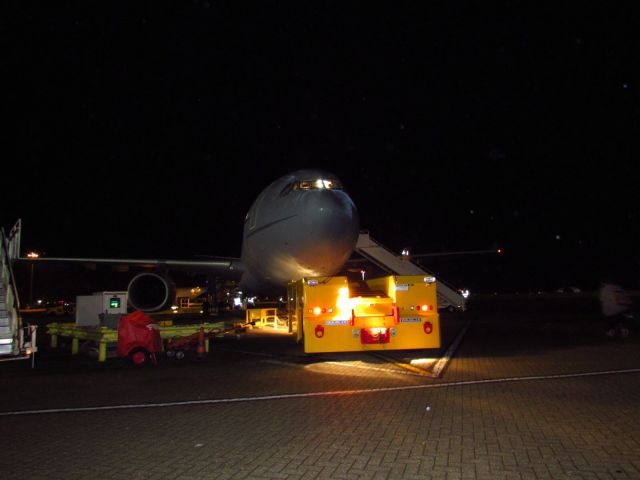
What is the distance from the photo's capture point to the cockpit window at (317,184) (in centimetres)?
1342

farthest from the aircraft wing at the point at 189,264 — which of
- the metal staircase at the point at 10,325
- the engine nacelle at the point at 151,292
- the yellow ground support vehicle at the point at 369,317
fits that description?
the yellow ground support vehicle at the point at 369,317

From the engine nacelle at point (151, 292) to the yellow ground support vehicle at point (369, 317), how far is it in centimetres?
895

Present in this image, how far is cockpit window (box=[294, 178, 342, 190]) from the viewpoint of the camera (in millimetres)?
13416

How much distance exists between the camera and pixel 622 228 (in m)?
59.5

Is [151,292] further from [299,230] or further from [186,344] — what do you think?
[299,230]

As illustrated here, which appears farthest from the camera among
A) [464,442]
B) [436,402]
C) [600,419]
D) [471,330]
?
[471,330]

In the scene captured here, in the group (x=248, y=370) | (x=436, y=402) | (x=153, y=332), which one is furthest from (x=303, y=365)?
(x=436, y=402)

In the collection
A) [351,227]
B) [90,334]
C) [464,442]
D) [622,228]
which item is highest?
[622,228]

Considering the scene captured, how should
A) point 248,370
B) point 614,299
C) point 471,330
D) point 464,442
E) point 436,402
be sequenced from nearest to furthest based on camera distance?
point 464,442, point 436,402, point 248,370, point 614,299, point 471,330

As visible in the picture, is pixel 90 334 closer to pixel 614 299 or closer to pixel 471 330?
pixel 471 330

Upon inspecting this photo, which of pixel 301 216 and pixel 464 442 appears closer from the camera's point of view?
pixel 464 442

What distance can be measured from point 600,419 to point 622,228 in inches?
2440

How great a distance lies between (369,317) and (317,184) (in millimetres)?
4094

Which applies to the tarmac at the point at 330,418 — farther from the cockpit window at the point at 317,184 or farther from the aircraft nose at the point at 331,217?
the cockpit window at the point at 317,184
